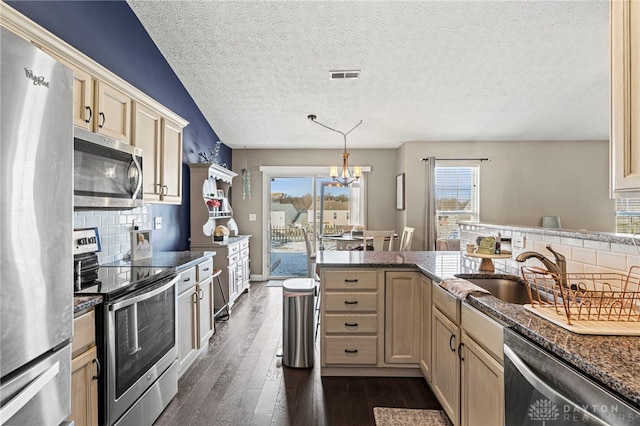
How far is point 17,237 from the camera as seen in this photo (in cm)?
99

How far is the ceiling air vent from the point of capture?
3.66m

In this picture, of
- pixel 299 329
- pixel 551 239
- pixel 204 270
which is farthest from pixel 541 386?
pixel 204 270

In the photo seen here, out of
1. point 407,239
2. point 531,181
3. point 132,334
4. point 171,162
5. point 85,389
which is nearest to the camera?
point 85,389

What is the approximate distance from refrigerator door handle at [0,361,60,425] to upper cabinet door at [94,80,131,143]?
1.40m

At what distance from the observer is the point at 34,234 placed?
1046mm

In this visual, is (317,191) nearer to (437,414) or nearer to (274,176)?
(274,176)

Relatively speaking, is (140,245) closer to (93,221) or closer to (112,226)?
(112,226)

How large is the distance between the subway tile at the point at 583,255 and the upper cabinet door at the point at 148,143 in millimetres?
2835

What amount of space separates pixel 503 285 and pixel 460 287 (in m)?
0.55

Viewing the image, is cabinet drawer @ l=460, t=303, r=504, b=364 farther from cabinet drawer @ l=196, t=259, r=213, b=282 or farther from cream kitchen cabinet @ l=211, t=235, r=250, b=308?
cream kitchen cabinet @ l=211, t=235, r=250, b=308

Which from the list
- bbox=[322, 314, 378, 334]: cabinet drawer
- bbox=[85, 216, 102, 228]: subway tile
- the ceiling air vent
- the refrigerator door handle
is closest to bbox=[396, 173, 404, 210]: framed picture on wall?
the ceiling air vent

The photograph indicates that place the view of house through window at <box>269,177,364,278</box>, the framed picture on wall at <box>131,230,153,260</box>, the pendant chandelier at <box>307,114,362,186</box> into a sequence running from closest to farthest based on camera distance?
the framed picture on wall at <box>131,230,153,260</box> → the pendant chandelier at <box>307,114,362,186</box> → the view of house through window at <box>269,177,364,278</box>

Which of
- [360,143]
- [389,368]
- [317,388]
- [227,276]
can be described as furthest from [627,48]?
[360,143]

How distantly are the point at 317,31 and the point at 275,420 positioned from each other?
3.24 metres
